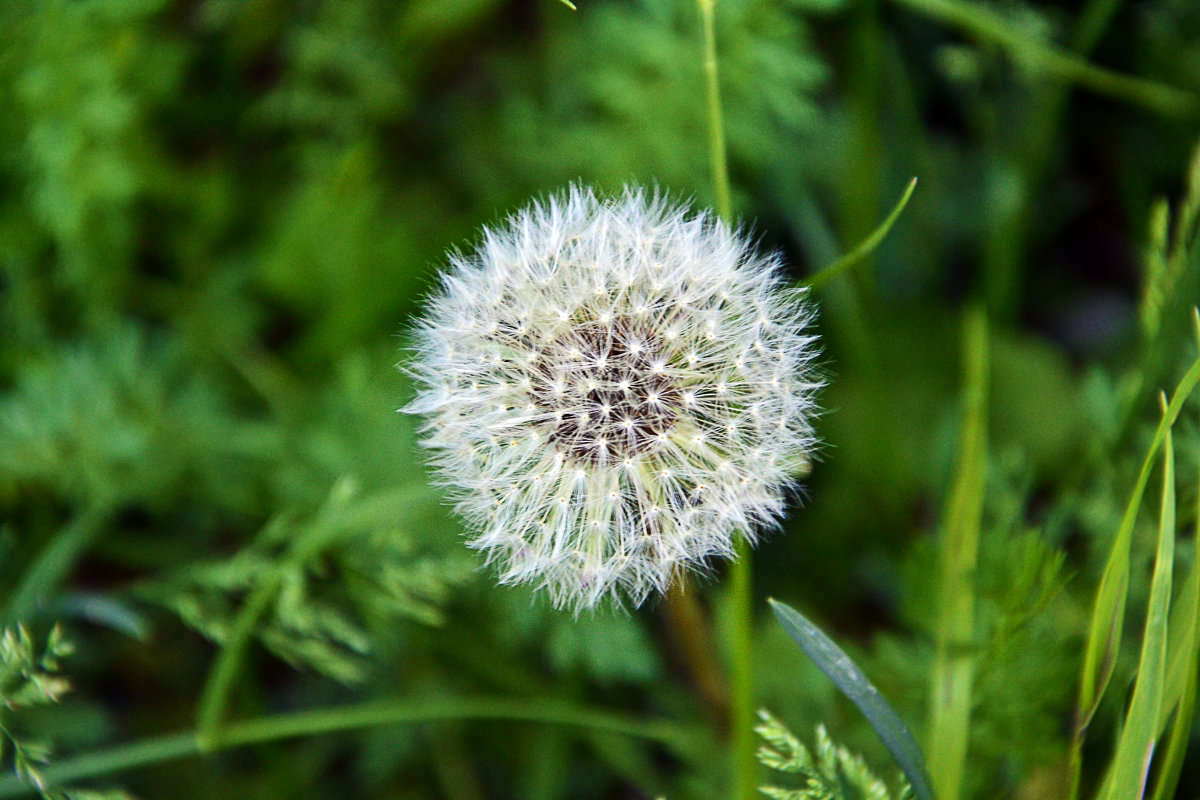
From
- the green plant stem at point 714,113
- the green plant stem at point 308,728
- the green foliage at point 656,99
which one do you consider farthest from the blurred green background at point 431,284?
the green plant stem at point 714,113

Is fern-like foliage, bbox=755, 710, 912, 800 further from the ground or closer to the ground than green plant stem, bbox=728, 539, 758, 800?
closer to the ground

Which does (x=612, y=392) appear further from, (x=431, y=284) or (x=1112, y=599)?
(x=1112, y=599)

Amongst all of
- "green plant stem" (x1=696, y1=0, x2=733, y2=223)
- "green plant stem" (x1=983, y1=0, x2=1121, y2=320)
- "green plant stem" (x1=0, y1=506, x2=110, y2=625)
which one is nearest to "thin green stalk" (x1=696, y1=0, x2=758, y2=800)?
"green plant stem" (x1=696, y1=0, x2=733, y2=223)

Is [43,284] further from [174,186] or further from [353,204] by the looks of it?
[353,204]

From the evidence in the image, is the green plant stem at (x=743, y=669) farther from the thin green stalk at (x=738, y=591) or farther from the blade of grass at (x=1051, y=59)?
the blade of grass at (x=1051, y=59)

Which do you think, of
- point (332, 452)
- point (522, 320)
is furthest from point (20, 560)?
point (522, 320)

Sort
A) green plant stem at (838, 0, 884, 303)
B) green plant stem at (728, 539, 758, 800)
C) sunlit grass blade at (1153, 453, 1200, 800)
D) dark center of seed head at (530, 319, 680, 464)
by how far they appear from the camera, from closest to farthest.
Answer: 1. sunlit grass blade at (1153, 453, 1200, 800)
2. dark center of seed head at (530, 319, 680, 464)
3. green plant stem at (728, 539, 758, 800)
4. green plant stem at (838, 0, 884, 303)

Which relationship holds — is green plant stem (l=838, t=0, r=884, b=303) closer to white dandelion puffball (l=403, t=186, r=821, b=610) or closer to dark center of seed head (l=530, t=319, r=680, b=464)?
white dandelion puffball (l=403, t=186, r=821, b=610)
